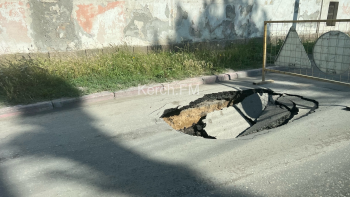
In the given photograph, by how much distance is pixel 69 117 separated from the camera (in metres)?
4.65

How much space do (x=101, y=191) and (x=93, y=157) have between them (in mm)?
753

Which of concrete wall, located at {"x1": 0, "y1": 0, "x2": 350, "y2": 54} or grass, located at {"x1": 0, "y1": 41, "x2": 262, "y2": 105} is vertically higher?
concrete wall, located at {"x1": 0, "y1": 0, "x2": 350, "y2": 54}

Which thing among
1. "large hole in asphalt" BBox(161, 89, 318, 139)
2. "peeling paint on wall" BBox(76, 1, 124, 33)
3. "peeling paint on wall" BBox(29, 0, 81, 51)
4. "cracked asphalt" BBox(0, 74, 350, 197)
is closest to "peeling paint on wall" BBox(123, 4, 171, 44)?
"peeling paint on wall" BBox(76, 1, 124, 33)

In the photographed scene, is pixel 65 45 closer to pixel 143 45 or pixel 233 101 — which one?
pixel 143 45

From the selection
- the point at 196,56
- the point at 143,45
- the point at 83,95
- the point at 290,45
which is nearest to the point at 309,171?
the point at 290,45

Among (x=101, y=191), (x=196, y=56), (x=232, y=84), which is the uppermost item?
(x=196, y=56)

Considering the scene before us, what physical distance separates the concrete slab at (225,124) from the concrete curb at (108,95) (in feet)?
5.58

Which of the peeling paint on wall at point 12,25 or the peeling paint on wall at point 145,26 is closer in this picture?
the peeling paint on wall at point 12,25

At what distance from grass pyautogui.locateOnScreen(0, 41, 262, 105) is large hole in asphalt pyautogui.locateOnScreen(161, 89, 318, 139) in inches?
73.5

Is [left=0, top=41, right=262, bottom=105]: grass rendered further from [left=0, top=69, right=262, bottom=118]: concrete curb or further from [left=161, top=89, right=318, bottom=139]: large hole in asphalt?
[left=161, top=89, right=318, bottom=139]: large hole in asphalt

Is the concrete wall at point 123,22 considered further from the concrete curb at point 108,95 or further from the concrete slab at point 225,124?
the concrete slab at point 225,124

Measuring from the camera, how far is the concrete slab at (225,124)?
15.7ft

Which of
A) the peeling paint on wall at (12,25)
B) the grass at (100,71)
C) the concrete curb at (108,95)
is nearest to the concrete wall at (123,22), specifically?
the peeling paint on wall at (12,25)

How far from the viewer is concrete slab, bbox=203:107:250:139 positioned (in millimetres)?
4777
